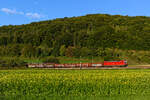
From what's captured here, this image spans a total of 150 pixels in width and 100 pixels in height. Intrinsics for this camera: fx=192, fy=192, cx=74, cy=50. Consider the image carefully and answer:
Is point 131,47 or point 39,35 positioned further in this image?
point 39,35

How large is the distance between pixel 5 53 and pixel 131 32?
303 ft

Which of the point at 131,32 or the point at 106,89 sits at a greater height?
the point at 131,32

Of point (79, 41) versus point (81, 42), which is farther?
point (79, 41)

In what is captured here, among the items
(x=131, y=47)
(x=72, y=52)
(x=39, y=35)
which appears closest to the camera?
(x=72, y=52)

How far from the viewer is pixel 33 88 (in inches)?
885

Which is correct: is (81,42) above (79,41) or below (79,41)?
below

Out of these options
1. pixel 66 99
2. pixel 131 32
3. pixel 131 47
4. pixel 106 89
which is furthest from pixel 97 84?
A: pixel 131 32

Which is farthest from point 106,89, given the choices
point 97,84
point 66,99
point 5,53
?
point 5,53

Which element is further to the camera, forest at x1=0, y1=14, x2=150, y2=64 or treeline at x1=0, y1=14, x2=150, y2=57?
treeline at x1=0, y1=14, x2=150, y2=57

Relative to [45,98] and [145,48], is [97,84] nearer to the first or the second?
[45,98]

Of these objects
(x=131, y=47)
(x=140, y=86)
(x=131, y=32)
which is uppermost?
(x=131, y=32)

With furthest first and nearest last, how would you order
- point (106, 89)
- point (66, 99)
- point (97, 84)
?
point (97, 84) → point (106, 89) → point (66, 99)

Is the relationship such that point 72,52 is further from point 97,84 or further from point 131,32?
point 97,84

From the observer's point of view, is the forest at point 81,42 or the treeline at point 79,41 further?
the treeline at point 79,41
